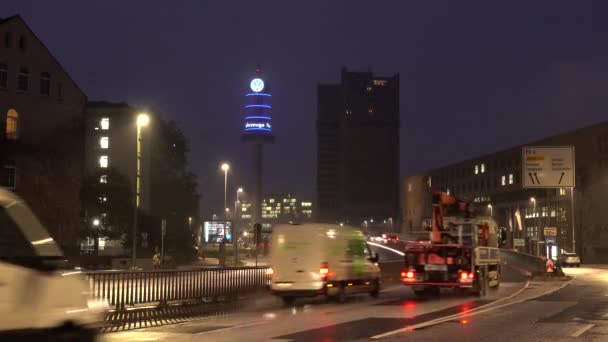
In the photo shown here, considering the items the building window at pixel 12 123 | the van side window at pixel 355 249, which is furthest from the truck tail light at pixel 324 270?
the building window at pixel 12 123

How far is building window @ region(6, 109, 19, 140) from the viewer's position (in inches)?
2222

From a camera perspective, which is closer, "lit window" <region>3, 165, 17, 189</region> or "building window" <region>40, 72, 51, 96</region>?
"lit window" <region>3, 165, 17, 189</region>

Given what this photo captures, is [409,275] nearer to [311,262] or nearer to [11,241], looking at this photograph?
[311,262]

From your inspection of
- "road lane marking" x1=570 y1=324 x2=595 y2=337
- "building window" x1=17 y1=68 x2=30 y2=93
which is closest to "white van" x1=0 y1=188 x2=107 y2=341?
"road lane marking" x1=570 y1=324 x2=595 y2=337

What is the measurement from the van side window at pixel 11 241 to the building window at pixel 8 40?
186 ft

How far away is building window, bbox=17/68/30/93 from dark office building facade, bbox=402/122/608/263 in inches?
1392

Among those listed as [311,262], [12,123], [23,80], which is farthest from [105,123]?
[311,262]

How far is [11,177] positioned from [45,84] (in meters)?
11.1

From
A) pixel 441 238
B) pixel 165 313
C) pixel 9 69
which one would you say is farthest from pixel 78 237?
pixel 165 313

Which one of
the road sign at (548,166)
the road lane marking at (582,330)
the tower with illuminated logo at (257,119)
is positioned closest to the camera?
the road lane marking at (582,330)

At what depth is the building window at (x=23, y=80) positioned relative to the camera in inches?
2354

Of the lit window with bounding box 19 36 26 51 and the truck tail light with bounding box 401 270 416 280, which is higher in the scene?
the lit window with bounding box 19 36 26 51

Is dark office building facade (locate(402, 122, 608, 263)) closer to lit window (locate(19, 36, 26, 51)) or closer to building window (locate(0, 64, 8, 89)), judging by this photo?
building window (locate(0, 64, 8, 89))

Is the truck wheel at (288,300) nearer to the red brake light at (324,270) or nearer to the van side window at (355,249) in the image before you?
the red brake light at (324,270)
